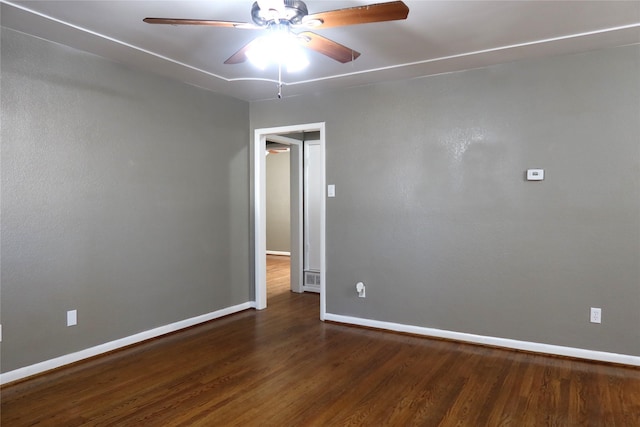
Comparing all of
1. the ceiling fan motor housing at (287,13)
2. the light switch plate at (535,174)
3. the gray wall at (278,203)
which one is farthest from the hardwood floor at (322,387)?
the gray wall at (278,203)

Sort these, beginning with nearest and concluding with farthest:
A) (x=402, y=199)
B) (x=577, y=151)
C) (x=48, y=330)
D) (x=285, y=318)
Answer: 1. (x=48, y=330)
2. (x=577, y=151)
3. (x=402, y=199)
4. (x=285, y=318)

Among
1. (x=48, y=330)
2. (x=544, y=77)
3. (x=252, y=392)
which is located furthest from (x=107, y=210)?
(x=544, y=77)

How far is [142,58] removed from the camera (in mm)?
3346

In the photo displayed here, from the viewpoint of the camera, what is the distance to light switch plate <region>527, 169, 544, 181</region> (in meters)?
3.36

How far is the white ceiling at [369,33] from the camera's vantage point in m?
2.49

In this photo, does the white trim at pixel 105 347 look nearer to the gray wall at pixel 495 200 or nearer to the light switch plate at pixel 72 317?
the light switch plate at pixel 72 317

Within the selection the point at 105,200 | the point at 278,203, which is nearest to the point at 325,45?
the point at 105,200

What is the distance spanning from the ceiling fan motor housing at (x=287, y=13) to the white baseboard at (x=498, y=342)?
2.90 m

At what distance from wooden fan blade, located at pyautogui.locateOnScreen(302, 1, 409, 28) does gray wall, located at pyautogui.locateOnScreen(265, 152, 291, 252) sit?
275 inches

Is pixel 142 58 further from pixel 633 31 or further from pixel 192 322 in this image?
pixel 633 31

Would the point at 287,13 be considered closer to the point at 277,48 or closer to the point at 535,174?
the point at 277,48

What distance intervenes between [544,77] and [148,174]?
11.2 feet

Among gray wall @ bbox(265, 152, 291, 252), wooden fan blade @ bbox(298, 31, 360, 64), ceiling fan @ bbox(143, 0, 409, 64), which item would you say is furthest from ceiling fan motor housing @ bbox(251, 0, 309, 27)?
gray wall @ bbox(265, 152, 291, 252)

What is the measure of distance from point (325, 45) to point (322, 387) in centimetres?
215
